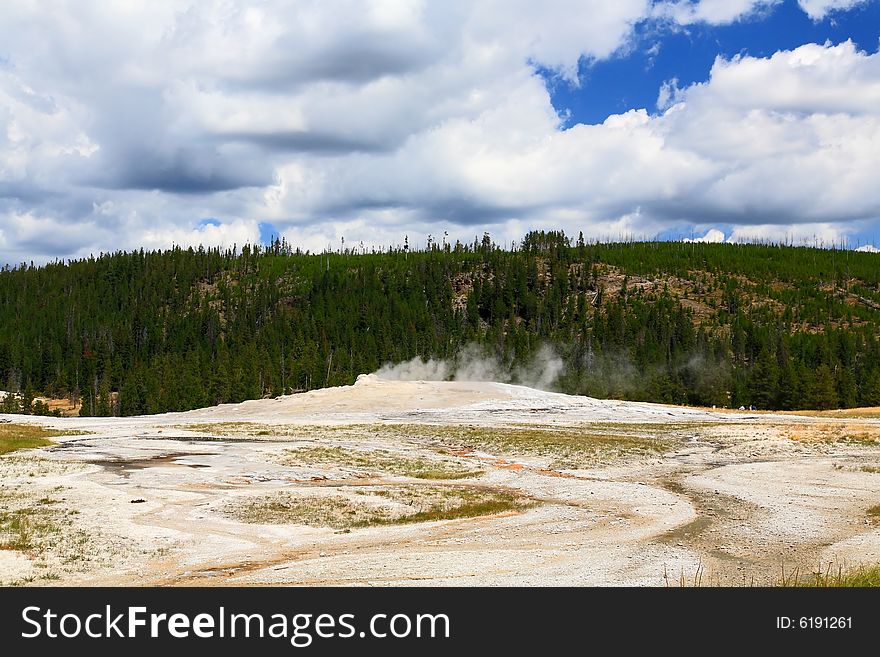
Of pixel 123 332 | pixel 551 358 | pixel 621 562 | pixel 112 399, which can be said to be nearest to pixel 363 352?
pixel 551 358

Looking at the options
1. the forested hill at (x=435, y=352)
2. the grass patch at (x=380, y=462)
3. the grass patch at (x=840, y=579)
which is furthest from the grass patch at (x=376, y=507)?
the forested hill at (x=435, y=352)

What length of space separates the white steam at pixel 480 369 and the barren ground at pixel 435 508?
8137 centimetres

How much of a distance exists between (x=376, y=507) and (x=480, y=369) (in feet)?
400

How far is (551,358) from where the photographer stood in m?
152

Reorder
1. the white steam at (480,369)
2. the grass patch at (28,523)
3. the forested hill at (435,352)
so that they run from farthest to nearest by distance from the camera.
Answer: the white steam at (480,369), the forested hill at (435,352), the grass patch at (28,523)

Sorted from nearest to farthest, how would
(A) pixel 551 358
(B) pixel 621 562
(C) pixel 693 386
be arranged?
(B) pixel 621 562
(C) pixel 693 386
(A) pixel 551 358

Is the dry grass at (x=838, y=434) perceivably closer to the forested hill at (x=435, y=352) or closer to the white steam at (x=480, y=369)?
the forested hill at (x=435, y=352)

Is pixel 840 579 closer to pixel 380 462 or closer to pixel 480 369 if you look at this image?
pixel 380 462

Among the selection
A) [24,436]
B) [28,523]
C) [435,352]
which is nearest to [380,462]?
[28,523]

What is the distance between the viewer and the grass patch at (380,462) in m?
35.7

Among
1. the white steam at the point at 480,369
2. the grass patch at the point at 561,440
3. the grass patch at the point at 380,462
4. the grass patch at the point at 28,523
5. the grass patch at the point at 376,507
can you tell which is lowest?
the grass patch at the point at 561,440

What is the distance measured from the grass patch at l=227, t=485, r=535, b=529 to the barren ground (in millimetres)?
109
